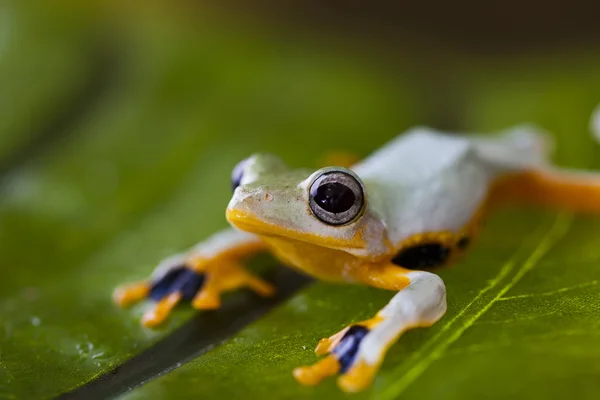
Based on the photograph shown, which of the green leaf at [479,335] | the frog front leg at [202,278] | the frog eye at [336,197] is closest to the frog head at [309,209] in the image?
the frog eye at [336,197]

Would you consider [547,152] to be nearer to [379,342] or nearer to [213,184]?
[213,184]

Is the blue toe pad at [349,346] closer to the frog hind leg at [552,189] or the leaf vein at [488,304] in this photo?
the leaf vein at [488,304]

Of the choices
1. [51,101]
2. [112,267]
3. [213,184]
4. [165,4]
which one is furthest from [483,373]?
[165,4]

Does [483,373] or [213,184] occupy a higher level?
[213,184]

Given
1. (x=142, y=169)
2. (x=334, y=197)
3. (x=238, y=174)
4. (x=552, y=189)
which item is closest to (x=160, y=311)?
(x=238, y=174)

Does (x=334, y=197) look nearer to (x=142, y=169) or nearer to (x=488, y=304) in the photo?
(x=488, y=304)
